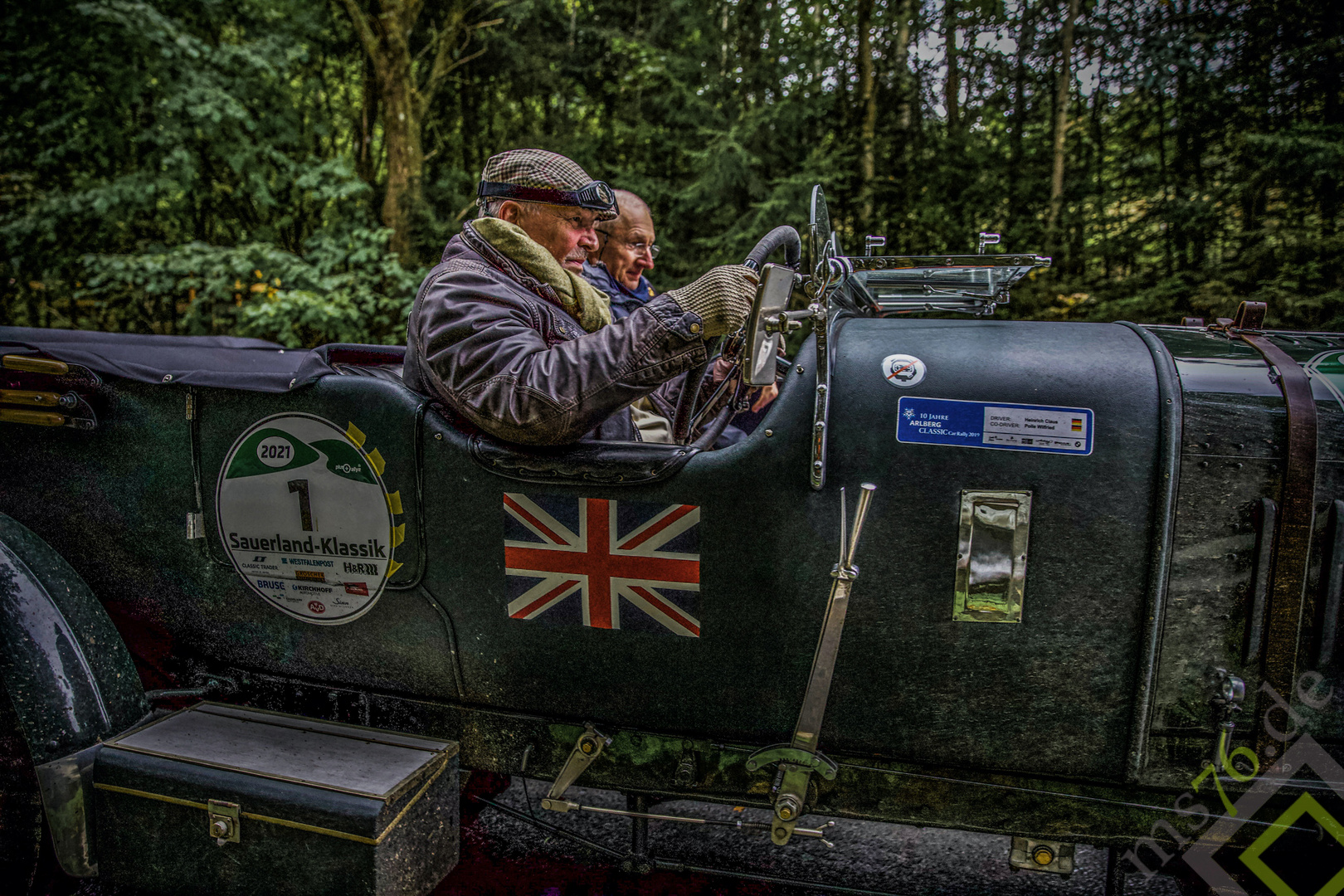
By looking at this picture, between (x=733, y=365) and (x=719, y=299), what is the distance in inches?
22.8

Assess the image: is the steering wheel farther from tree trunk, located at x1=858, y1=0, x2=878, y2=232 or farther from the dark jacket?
tree trunk, located at x1=858, y1=0, x2=878, y2=232

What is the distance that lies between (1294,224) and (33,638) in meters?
7.74

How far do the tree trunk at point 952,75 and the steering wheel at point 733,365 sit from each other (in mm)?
7232

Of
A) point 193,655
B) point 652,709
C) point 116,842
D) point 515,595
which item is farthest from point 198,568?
point 652,709

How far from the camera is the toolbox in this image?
1.42 m

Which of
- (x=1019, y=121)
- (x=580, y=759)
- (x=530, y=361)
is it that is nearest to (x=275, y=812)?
(x=580, y=759)

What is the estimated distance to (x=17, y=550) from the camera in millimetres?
1701

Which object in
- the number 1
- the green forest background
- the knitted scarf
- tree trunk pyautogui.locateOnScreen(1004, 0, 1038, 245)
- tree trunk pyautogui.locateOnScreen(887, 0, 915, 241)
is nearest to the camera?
the number 1

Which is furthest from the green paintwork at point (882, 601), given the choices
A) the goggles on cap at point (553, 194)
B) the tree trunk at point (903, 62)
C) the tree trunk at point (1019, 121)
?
the tree trunk at point (903, 62)

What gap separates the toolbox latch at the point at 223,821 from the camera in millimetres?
1471

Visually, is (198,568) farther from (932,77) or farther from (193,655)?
(932,77)

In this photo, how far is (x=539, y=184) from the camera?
2.03 metres

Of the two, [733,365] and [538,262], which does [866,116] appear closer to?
[733,365]

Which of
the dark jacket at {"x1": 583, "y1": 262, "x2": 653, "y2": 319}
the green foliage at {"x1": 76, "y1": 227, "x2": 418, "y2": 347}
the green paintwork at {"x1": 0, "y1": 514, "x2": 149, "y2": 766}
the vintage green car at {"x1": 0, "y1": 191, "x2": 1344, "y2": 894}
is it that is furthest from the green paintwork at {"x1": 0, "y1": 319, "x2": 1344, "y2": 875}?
the green foliage at {"x1": 76, "y1": 227, "x2": 418, "y2": 347}
